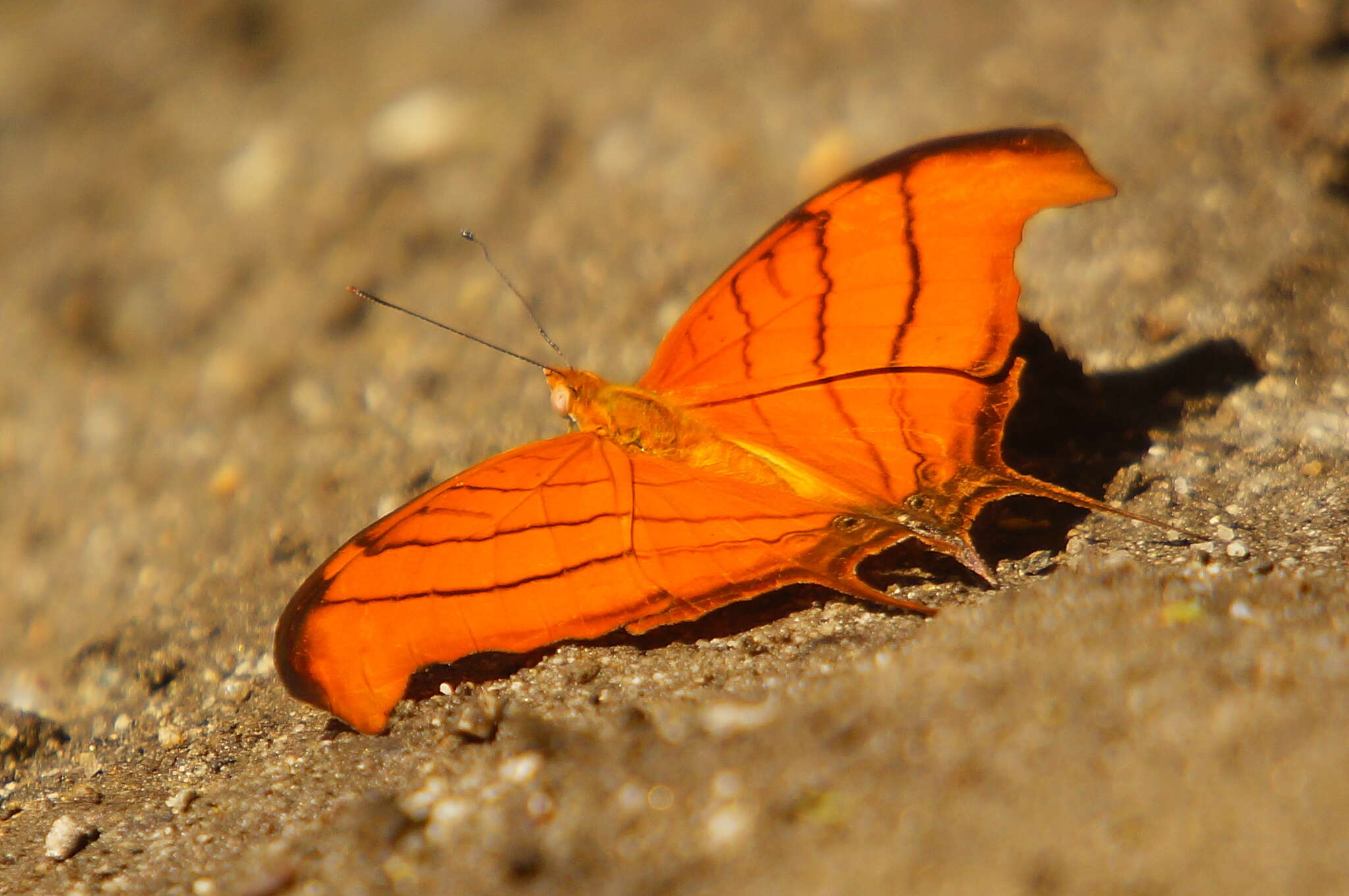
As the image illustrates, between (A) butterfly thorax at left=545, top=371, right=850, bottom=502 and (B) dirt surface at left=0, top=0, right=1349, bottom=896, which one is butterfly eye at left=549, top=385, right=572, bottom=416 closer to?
(A) butterfly thorax at left=545, top=371, right=850, bottom=502

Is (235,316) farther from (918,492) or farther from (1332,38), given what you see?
(1332,38)

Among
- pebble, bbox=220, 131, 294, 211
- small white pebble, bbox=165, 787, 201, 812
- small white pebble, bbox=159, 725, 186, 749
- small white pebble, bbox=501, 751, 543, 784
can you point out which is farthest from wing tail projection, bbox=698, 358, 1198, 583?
pebble, bbox=220, 131, 294, 211

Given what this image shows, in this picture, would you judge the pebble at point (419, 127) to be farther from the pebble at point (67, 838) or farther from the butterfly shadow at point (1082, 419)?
the pebble at point (67, 838)

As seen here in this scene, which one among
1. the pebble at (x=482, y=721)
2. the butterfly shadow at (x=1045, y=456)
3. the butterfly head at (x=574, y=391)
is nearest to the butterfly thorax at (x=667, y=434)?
the butterfly head at (x=574, y=391)

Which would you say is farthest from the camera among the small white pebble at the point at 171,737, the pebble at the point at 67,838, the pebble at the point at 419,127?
the pebble at the point at 419,127

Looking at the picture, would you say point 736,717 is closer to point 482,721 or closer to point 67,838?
point 482,721

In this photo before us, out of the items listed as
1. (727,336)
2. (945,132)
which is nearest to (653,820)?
(727,336)

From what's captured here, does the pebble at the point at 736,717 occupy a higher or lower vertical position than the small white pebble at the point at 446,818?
lower

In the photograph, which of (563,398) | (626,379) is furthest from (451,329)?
(626,379)
